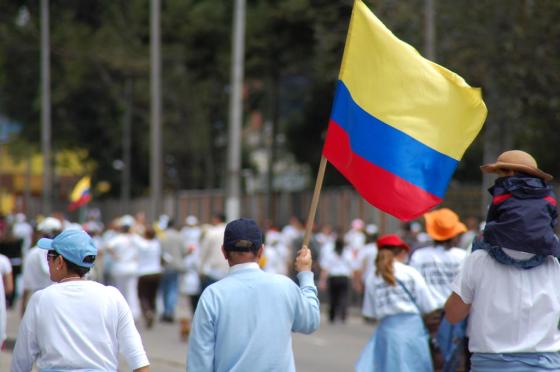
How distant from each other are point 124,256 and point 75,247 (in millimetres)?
15000

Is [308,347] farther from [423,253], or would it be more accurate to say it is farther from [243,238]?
[243,238]

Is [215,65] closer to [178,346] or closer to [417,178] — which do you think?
[178,346]

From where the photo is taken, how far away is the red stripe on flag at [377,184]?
7395mm

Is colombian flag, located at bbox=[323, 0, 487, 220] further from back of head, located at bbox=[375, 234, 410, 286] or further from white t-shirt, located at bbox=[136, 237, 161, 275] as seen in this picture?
white t-shirt, located at bbox=[136, 237, 161, 275]

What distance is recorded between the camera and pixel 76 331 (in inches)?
252

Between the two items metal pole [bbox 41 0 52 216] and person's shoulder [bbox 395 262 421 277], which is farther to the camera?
metal pole [bbox 41 0 52 216]

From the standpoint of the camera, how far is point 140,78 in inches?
1876

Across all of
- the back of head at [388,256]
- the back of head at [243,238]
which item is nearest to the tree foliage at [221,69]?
the back of head at [388,256]

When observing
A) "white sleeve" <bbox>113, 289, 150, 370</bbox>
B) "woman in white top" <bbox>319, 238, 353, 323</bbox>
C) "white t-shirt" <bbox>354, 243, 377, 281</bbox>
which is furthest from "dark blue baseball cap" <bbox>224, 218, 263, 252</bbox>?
"woman in white top" <bbox>319, 238, 353, 323</bbox>

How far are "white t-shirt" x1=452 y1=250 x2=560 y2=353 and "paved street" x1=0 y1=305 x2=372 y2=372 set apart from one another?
8512mm

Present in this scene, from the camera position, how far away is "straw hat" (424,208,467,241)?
34.7 feet

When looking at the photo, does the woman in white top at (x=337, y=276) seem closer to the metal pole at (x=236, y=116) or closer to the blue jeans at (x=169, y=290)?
the blue jeans at (x=169, y=290)

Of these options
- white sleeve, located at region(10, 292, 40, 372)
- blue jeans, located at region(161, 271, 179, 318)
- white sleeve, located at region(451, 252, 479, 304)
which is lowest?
blue jeans, located at region(161, 271, 179, 318)

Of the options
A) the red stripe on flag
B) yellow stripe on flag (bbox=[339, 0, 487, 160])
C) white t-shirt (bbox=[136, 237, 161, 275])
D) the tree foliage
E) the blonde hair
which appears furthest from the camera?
the tree foliage
